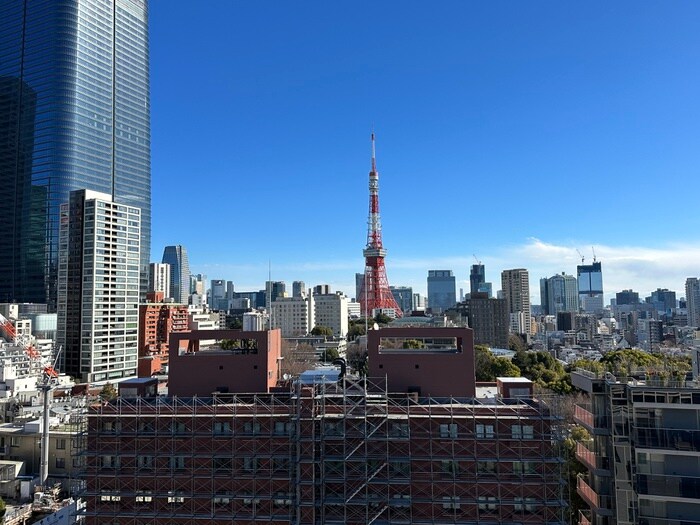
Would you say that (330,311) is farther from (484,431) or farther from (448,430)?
(484,431)

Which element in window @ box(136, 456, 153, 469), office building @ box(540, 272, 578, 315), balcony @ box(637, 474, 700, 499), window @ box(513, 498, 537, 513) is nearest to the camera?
balcony @ box(637, 474, 700, 499)

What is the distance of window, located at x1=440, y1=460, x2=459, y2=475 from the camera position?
11812 millimetres

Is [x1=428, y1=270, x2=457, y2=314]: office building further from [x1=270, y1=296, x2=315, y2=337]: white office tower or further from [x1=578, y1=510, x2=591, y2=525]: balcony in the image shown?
[x1=578, y1=510, x2=591, y2=525]: balcony

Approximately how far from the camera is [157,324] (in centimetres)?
4809

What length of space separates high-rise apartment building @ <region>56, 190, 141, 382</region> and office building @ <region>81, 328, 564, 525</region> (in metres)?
27.3

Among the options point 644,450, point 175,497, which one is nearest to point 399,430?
point 644,450

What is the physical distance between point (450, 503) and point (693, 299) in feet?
285

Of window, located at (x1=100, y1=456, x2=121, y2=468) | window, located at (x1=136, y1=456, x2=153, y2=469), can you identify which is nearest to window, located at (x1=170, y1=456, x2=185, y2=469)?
window, located at (x1=136, y1=456, x2=153, y2=469)

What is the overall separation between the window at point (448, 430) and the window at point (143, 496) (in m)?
7.57

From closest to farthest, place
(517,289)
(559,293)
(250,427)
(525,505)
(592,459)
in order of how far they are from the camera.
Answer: (525,505), (592,459), (250,427), (517,289), (559,293)

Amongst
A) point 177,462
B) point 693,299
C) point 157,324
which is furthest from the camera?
point 693,299

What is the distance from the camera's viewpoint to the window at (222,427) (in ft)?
40.8

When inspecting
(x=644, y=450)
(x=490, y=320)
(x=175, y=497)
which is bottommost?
(x=175, y=497)

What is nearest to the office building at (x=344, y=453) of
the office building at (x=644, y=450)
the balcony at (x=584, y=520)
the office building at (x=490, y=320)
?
the office building at (x=644, y=450)
